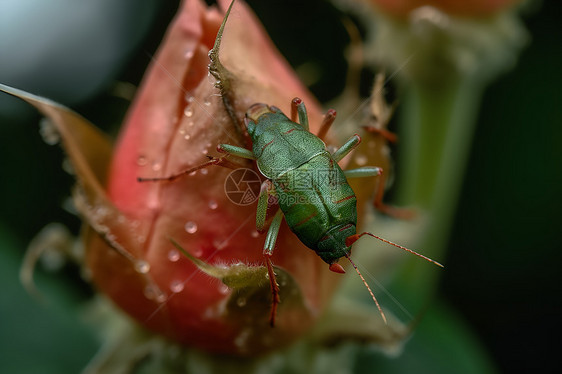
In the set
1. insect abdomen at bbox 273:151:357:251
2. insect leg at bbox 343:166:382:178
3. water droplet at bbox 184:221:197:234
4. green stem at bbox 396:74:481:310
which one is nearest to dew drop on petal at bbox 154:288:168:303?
water droplet at bbox 184:221:197:234

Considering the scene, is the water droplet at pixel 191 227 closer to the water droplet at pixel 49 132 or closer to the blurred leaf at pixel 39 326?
the water droplet at pixel 49 132

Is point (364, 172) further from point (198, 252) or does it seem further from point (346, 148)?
point (198, 252)

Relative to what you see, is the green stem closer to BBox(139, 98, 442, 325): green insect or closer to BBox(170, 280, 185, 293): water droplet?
BBox(139, 98, 442, 325): green insect

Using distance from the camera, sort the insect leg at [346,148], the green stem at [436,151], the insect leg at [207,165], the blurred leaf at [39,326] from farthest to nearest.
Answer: the green stem at [436,151] < the blurred leaf at [39,326] < the insect leg at [346,148] < the insect leg at [207,165]

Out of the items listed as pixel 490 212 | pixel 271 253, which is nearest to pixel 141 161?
pixel 271 253

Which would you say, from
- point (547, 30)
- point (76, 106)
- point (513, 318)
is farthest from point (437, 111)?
point (76, 106)

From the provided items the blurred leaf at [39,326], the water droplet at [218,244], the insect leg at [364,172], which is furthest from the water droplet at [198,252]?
the blurred leaf at [39,326]

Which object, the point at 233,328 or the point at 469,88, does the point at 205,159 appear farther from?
the point at 469,88

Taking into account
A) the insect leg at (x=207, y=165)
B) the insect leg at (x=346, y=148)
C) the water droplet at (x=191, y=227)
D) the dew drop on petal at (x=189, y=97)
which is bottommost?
the water droplet at (x=191, y=227)
